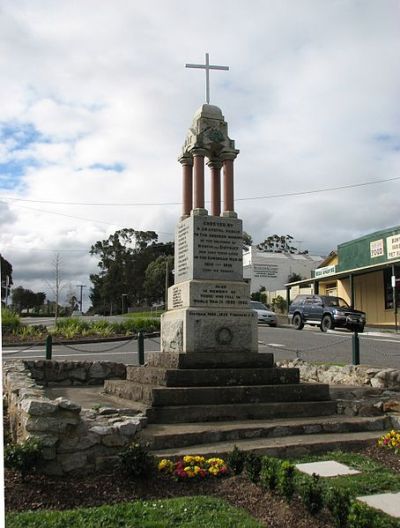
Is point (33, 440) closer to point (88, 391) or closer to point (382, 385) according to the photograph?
point (88, 391)

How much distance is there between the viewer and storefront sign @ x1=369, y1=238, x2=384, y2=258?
30.8 meters

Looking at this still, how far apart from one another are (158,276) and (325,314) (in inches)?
1770

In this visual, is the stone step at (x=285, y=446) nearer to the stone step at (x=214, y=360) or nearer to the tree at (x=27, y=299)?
the stone step at (x=214, y=360)

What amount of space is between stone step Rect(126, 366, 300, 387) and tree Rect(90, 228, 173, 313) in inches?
2773

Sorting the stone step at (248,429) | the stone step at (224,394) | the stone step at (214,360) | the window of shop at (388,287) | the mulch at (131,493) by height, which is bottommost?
the mulch at (131,493)

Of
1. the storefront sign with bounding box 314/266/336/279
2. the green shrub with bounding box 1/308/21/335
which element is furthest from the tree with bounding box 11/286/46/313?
the green shrub with bounding box 1/308/21/335

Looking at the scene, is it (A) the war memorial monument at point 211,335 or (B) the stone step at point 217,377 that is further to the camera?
(B) the stone step at point 217,377

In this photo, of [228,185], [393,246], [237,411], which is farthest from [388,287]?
[237,411]

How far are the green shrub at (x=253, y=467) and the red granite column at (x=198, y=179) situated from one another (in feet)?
17.5

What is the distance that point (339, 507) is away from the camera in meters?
3.51

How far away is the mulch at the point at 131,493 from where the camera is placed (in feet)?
12.8

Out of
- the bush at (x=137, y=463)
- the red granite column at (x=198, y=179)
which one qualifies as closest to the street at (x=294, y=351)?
the red granite column at (x=198, y=179)

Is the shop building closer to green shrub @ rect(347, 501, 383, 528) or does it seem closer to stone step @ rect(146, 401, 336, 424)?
stone step @ rect(146, 401, 336, 424)

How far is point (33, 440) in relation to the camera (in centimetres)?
479
